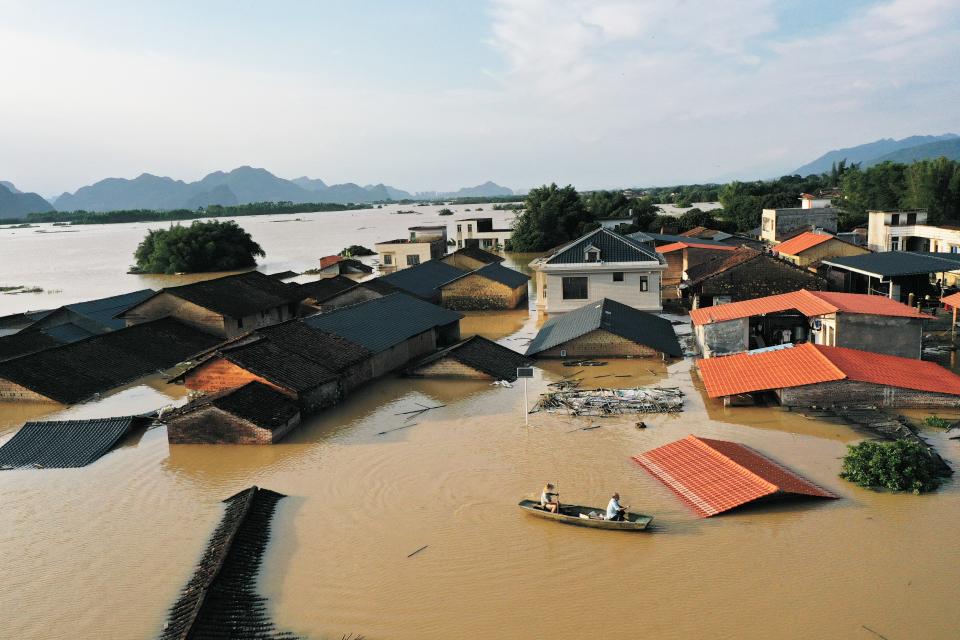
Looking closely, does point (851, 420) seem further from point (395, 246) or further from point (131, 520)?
point (395, 246)

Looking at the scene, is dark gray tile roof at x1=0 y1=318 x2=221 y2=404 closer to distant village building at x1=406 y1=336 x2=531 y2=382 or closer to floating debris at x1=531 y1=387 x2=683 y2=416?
distant village building at x1=406 y1=336 x2=531 y2=382

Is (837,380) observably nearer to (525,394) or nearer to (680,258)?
(525,394)

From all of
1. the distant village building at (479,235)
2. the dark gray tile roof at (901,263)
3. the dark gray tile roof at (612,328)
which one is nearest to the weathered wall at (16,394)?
the dark gray tile roof at (612,328)

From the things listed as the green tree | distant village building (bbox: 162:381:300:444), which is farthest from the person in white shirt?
the green tree

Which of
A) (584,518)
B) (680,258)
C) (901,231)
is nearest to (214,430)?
(584,518)

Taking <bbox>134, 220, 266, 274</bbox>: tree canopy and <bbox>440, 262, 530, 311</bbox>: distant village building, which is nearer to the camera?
<bbox>440, 262, 530, 311</bbox>: distant village building

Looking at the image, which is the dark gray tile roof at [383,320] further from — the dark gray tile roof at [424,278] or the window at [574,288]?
the dark gray tile roof at [424,278]

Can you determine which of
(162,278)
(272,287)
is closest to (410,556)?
(272,287)
